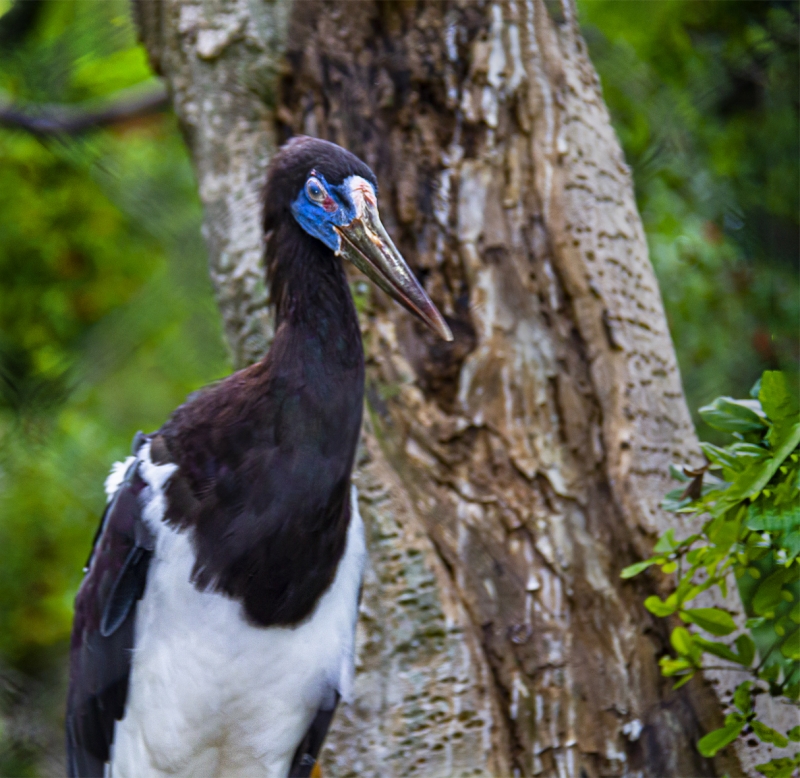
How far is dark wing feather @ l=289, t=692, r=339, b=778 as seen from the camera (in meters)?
1.68

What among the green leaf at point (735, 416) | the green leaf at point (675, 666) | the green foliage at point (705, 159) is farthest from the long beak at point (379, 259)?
the green foliage at point (705, 159)

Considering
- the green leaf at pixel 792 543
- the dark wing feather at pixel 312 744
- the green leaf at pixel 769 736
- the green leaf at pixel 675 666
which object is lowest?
the dark wing feather at pixel 312 744

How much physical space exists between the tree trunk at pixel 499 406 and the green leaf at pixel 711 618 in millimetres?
202

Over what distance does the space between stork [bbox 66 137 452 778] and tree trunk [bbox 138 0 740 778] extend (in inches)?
7.4

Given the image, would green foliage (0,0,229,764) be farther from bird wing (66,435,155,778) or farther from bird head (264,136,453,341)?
bird head (264,136,453,341)

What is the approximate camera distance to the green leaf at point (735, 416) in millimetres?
1470

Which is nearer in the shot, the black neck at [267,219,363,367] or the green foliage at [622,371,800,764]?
the green foliage at [622,371,800,764]

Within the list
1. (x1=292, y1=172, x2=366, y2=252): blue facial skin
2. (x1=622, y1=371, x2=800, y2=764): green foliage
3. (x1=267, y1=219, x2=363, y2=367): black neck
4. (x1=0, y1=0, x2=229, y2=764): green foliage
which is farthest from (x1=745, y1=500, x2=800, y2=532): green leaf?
(x1=0, y1=0, x2=229, y2=764): green foliage

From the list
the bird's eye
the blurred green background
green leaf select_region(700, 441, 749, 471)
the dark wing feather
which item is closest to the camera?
green leaf select_region(700, 441, 749, 471)

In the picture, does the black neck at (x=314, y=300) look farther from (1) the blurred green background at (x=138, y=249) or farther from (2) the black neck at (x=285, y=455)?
(1) the blurred green background at (x=138, y=249)

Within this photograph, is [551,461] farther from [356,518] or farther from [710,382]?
[710,382]

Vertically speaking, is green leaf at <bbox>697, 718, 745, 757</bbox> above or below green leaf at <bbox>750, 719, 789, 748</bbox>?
below

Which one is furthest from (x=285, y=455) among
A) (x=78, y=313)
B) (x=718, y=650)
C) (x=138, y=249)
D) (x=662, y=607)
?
(x=138, y=249)

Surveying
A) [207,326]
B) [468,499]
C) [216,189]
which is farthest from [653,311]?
[207,326]
